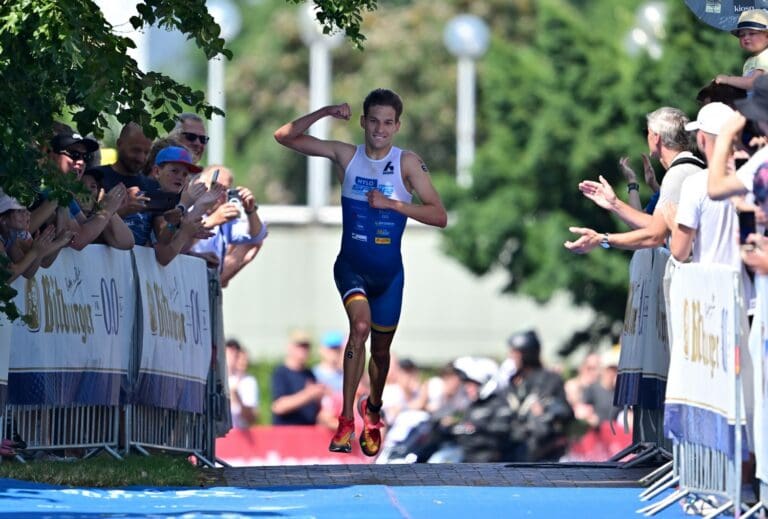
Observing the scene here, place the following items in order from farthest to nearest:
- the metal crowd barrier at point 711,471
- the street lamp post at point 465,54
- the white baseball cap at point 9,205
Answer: the street lamp post at point 465,54 → the white baseball cap at point 9,205 → the metal crowd barrier at point 711,471

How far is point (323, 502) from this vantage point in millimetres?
11258

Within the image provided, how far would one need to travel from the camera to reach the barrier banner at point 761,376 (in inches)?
376

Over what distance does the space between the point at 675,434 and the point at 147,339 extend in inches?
168

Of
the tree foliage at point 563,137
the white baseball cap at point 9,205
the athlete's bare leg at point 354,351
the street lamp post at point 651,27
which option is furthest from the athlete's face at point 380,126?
the street lamp post at point 651,27

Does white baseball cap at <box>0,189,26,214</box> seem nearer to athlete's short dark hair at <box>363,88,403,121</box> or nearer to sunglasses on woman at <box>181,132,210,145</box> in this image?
athlete's short dark hair at <box>363,88,403,121</box>

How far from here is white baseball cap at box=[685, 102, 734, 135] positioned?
A: 10.6 meters

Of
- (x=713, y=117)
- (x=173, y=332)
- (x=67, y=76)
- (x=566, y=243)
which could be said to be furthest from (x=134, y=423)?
(x=713, y=117)

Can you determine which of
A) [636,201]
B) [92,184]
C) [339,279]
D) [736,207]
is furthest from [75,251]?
[736,207]

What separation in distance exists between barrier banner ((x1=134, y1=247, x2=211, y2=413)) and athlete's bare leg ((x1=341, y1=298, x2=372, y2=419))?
1482 millimetres

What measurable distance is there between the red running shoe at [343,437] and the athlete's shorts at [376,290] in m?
0.70

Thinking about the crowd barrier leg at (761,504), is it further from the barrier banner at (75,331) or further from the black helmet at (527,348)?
the black helmet at (527,348)

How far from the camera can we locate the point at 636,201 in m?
13.1

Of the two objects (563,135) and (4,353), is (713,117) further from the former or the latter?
(563,135)

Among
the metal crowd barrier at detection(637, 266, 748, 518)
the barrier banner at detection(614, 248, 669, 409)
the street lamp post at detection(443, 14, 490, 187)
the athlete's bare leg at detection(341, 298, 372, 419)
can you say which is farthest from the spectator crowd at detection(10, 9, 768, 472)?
the street lamp post at detection(443, 14, 490, 187)
